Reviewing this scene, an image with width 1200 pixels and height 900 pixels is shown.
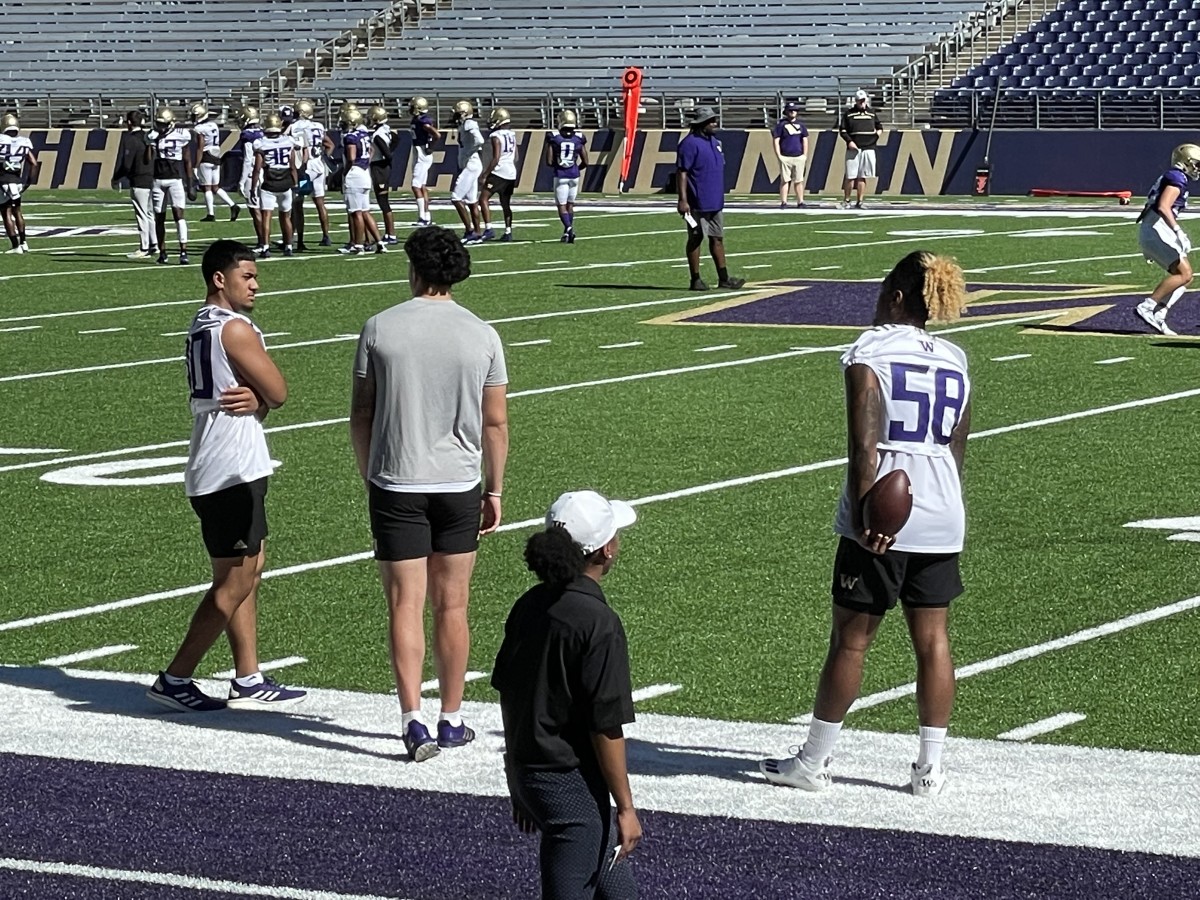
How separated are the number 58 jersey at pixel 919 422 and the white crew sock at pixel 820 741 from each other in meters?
0.55

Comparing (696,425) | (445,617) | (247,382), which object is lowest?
(696,425)

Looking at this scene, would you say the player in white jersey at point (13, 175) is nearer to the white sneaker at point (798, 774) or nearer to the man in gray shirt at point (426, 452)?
the man in gray shirt at point (426, 452)

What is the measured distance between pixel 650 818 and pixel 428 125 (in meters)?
23.8

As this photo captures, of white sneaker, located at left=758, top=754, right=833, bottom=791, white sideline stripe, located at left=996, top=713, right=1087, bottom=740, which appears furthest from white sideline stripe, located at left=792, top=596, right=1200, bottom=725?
white sneaker, located at left=758, top=754, right=833, bottom=791

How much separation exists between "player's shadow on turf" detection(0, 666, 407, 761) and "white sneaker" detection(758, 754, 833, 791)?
3.89 feet

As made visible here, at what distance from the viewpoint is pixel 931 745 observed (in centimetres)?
633

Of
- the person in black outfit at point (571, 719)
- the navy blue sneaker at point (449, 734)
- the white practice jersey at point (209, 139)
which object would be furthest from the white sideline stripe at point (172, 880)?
the white practice jersey at point (209, 139)

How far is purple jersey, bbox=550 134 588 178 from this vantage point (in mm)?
28406

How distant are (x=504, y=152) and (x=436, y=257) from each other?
20974 mm

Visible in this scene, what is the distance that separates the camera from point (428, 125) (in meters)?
29.4

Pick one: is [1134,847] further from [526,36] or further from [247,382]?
[526,36]

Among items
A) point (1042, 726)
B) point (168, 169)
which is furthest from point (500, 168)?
point (1042, 726)

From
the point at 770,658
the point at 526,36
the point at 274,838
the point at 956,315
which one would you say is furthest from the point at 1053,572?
the point at 526,36

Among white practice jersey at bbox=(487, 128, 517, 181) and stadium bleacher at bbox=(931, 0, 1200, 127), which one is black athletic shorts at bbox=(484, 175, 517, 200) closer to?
white practice jersey at bbox=(487, 128, 517, 181)
